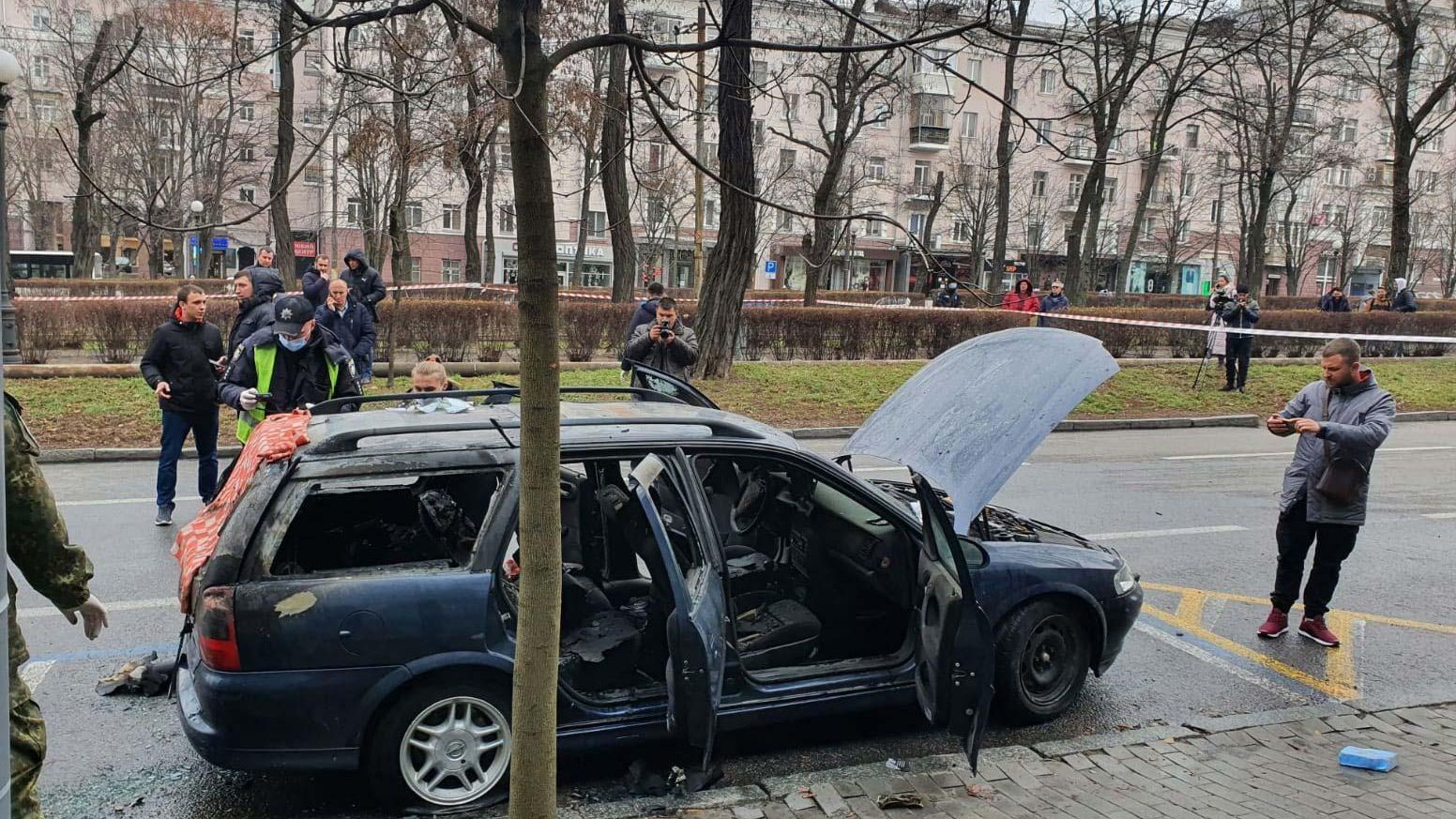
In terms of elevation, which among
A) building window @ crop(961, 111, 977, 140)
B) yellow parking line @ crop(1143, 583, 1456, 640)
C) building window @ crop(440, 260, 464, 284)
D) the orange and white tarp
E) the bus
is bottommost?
yellow parking line @ crop(1143, 583, 1456, 640)

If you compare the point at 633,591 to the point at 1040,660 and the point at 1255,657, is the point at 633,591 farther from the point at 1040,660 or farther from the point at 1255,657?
the point at 1255,657

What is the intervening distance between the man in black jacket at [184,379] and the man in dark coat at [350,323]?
2392mm

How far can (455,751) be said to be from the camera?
402 centimetres

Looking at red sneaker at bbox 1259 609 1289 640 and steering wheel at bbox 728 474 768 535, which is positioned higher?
steering wheel at bbox 728 474 768 535

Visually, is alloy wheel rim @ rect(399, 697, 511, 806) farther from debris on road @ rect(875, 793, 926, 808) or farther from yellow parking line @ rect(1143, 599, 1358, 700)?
yellow parking line @ rect(1143, 599, 1358, 700)

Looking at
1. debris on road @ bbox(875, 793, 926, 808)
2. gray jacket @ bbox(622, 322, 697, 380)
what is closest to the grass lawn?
gray jacket @ bbox(622, 322, 697, 380)

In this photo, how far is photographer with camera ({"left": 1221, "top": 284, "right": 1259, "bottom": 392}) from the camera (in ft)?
58.7

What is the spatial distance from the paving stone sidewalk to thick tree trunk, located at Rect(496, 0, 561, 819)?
1.28 meters

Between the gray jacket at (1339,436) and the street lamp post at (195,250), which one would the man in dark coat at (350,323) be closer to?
the gray jacket at (1339,436)

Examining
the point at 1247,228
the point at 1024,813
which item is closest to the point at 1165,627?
the point at 1024,813

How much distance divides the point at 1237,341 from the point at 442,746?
57.1 feet

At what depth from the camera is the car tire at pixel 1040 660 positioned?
15.8ft

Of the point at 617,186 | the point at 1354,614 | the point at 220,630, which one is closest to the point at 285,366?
the point at 220,630

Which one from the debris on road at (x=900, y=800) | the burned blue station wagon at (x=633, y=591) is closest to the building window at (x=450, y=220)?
the burned blue station wagon at (x=633, y=591)
